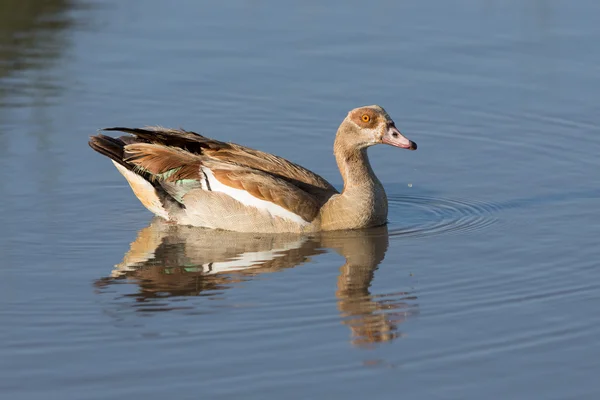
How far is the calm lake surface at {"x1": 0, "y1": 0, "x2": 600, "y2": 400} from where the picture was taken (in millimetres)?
9203

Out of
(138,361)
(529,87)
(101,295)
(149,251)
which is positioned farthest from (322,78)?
(138,361)

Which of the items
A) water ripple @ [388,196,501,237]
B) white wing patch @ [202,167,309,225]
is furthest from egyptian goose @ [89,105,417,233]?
water ripple @ [388,196,501,237]

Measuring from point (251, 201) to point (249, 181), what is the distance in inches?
7.9

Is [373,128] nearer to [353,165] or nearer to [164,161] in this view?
[353,165]

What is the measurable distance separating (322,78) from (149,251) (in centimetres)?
510

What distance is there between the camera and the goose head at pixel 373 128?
12945 mm

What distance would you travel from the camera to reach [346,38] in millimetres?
18031

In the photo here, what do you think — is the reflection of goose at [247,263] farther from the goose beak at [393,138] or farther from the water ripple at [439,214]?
the goose beak at [393,138]

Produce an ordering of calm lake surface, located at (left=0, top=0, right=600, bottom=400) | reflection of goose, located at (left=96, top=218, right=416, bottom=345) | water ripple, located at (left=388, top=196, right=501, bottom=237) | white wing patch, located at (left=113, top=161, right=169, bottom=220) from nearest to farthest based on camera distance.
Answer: calm lake surface, located at (left=0, top=0, right=600, bottom=400), reflection of goose, located at (left=96, top=218, right=416, bottom=345), water ripple, located at (left=388, top=196, right=501, bottom=237), white wing patch, located at (left=113, top=161, right=169, bottom=220)

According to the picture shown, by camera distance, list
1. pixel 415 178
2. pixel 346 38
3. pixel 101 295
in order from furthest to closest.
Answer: pixel 346 38
pixel 415 178
pixel 101 295

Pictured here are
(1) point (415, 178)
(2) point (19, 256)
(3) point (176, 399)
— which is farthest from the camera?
(1) point (415, 178)

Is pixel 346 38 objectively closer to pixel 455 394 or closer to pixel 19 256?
pixel 19 256

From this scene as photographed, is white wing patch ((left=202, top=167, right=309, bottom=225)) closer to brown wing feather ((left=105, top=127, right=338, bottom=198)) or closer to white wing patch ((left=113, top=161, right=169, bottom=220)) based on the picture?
brown wing feather ((left=105, top=127, right=338, bottom=198))

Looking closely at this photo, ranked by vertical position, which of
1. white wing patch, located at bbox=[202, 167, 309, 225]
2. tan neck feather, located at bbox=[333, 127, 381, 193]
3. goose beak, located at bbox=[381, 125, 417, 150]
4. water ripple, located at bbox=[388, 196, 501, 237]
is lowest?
water ripple, located at bbox=[388, 196, 501, 237]
